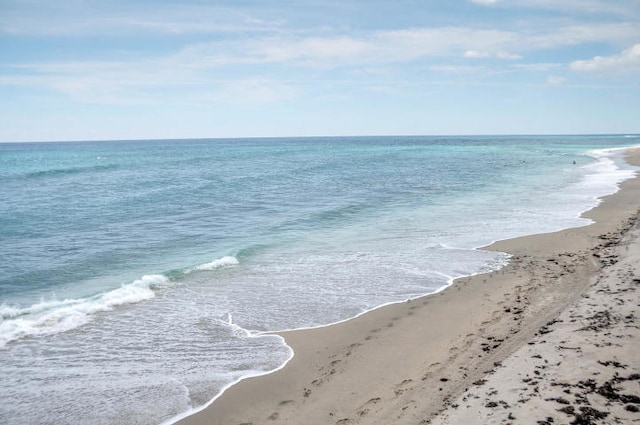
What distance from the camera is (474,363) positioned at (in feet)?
27.5

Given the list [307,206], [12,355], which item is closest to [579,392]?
[12,355]

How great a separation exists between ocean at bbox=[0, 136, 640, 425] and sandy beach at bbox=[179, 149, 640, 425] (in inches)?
32.3

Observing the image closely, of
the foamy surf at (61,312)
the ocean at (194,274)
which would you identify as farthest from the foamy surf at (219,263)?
the foamy surf at (61,312)

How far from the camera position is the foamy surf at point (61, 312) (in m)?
10.8

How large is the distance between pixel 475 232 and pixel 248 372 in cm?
1411

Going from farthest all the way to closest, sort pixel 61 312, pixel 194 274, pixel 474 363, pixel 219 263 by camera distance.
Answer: pixel 219 263, pixel 194 274, pixel 61 312, pixel 474 363

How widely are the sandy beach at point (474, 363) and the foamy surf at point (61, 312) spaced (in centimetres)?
503

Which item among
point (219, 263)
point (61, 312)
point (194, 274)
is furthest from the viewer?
point (219, 263)

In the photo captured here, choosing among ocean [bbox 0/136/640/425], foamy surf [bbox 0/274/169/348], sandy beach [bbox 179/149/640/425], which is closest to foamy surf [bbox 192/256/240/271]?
ocean [bbox 0/136/640/425]

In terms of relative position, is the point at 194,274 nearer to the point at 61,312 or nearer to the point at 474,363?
the point at 61,312

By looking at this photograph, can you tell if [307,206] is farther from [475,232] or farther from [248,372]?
[248,372]

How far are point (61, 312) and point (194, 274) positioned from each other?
13.8 ft

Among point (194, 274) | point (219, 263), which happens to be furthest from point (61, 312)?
point (219, 263)

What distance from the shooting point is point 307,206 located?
28.0 meters
